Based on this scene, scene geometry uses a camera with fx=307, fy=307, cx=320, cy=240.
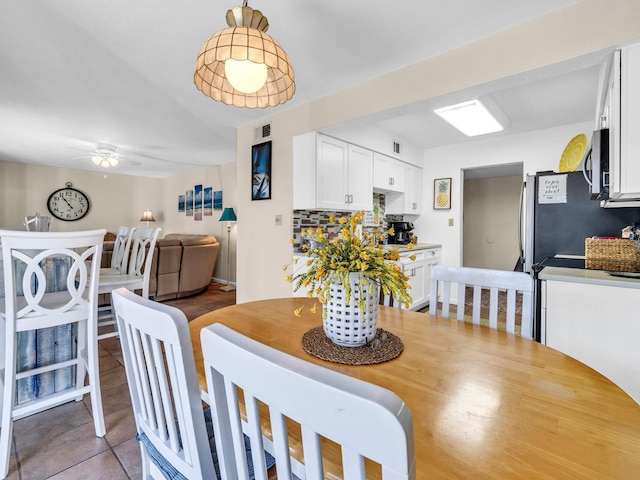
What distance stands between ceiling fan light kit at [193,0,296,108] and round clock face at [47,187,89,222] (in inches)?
265

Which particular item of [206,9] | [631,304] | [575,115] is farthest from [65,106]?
[575,115]

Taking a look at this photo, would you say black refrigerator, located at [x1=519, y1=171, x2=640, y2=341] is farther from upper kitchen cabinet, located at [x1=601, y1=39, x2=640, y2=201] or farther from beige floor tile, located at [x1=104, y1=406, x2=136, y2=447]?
beige floor tile, located at [x1=104, y1=406, x2=136, y2=447]

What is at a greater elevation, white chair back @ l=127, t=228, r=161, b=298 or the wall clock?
the wall clock

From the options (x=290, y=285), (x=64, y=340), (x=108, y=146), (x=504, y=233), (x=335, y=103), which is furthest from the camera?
(x=504, y=233)

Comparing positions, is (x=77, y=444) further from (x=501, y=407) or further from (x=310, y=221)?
(x=310, y=221)

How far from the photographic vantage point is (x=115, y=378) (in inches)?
86.5

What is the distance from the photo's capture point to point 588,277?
1.67 metres

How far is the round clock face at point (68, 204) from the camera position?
616cm

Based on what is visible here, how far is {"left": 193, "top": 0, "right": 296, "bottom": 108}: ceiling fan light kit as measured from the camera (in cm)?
115

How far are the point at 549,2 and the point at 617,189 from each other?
3.49ft

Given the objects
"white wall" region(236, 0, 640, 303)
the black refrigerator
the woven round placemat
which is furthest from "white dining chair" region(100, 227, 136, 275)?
the black refrigerator

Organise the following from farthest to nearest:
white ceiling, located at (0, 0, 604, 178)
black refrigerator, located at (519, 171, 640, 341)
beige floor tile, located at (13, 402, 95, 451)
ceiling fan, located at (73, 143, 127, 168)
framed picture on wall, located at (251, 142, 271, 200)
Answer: ceiling fan, located at (73, 143, 127, 168)
framed picture on wall, located at (251, 142, 271, 200)
black refrigerator, located at (519, 171, 640, 341)
white ceiling, located at (0, 0, 604, 178)
beige floor tile, located at (13, 402, 95, 451)

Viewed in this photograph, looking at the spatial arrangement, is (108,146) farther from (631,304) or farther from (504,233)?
(504,233)

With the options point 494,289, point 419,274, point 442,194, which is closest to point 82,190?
point 419,274
